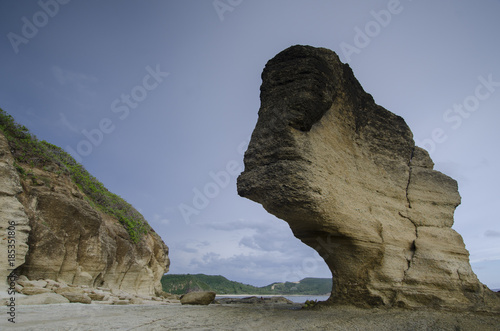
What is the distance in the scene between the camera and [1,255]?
8797 millimetres

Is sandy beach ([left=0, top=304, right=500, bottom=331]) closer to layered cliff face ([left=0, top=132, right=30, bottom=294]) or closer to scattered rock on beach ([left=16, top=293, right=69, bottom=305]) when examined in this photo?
scattered rock on beach ([left=16, top=293, right=69, bottom=305])

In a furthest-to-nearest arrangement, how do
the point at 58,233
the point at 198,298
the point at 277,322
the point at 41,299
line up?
the point at 58,233, the point at 198,298, the point at 41,299, the point at 277,322

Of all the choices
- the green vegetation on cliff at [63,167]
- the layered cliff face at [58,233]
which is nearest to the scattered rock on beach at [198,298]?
the layered cliff face at [58,233]

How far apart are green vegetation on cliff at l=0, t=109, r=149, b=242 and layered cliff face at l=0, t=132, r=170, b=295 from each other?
519mm

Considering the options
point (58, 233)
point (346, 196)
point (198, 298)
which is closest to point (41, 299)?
point (58, 233)

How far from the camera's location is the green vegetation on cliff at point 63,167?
12.7m

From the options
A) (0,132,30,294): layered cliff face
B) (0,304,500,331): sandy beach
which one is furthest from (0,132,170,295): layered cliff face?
(0,304,500,331): sandy beach

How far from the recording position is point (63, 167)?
14453 mm

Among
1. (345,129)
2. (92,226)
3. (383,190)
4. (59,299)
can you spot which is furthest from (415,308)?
(92,226)

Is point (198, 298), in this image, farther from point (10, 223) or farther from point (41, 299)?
point (10, 223)

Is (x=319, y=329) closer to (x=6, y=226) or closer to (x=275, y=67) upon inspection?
(x=275, y=67)

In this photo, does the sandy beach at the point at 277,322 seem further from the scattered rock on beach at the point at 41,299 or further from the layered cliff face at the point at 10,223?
the layered cliff face at the point at 10,223

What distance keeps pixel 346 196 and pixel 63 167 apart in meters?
13.3

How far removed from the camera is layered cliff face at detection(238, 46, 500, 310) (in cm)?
604
